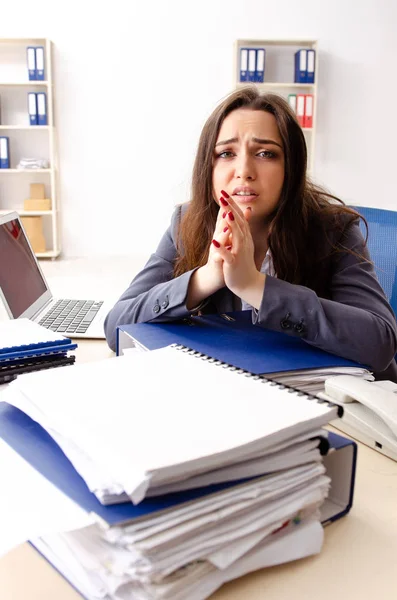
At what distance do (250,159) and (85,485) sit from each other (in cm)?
97

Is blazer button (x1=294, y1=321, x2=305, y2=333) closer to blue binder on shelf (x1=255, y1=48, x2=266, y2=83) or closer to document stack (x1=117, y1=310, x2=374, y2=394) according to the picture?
document stack (x1=117, y1=310, x2=374, y2=394)

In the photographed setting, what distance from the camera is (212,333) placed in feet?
3.68

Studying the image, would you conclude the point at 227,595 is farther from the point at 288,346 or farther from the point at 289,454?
the point at 288,346

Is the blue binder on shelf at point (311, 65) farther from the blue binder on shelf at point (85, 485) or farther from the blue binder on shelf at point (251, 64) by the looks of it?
the blue binder on shelf at point (85, 485)

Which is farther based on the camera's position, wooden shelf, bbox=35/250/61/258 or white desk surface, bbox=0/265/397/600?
wooden shelf, bbox=35/250/61/258

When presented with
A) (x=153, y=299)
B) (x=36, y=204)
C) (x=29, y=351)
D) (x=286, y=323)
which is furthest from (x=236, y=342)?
(x=36, y=204)

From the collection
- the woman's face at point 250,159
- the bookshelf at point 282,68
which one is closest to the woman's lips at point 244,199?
the woman's face at point 250,159

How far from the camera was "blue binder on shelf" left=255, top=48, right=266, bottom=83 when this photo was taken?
534cm

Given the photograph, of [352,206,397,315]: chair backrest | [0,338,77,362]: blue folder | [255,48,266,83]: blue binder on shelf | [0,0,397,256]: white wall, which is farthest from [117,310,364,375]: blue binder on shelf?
[255,48,266,83]: blue binder on shelf

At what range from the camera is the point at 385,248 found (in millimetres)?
1706

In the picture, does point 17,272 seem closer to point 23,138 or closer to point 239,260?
point 239,260

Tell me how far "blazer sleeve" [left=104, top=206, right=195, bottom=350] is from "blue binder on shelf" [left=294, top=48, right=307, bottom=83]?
173 inches

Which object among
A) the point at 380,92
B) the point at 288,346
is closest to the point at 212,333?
the point at 288,346

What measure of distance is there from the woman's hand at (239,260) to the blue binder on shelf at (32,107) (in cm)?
467
